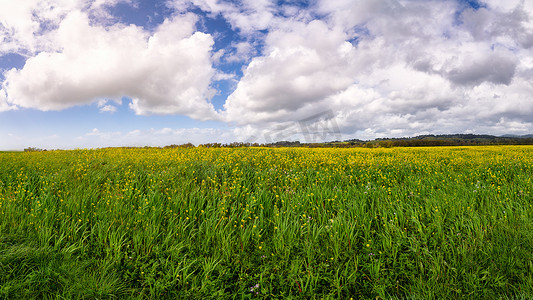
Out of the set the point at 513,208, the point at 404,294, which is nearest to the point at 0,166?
the point at 404,294

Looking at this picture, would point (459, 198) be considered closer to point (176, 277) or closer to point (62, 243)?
point (176, 277)

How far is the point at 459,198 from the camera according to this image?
5219 mm

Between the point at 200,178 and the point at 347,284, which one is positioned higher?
the point at 200,178

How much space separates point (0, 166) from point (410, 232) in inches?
507

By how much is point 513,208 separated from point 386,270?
3642 millimetres

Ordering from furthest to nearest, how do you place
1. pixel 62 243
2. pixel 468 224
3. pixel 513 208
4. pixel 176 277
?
pixel 513 208 < pixel 468 224 < pixel 62 243 < pixel 176 277

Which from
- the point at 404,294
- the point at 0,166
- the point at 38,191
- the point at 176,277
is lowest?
the point at 404,294

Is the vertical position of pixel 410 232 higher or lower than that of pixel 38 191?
lower

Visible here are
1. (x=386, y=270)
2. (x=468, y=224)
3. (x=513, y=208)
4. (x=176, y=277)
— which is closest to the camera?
(x=176, y=277)

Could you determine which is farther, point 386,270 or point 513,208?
point 513,208

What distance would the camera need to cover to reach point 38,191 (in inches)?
259

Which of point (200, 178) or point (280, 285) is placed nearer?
point (280, 285)

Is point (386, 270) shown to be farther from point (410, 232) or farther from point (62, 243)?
point (62, 243)

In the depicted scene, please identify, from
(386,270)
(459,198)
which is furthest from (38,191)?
(459,198)
